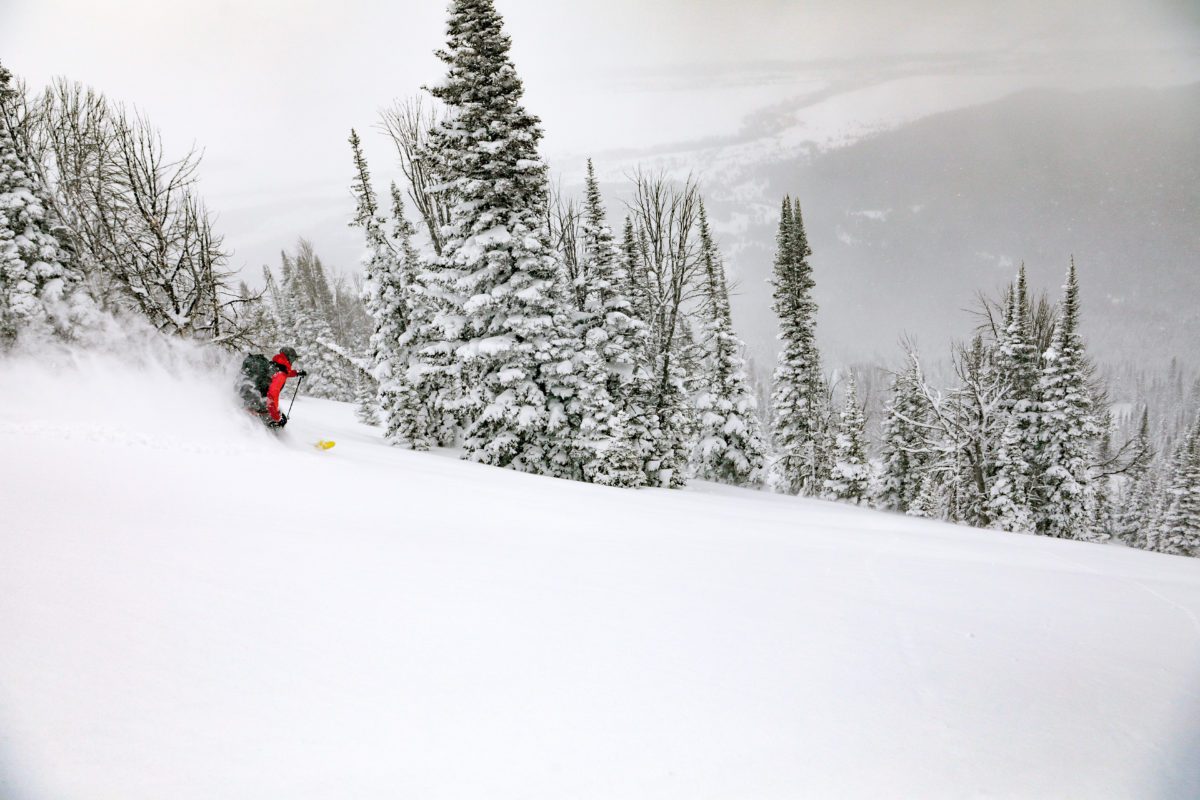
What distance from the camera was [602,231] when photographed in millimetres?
19531

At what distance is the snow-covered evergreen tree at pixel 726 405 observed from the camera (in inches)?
1081

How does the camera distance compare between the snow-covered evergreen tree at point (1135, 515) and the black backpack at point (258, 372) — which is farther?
the snow-covered evergreen tree at point (1135, 515)

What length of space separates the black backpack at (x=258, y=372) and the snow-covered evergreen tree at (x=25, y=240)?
395 inches

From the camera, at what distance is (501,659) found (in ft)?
11.1

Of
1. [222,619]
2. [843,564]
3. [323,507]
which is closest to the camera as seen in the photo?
[222,619]

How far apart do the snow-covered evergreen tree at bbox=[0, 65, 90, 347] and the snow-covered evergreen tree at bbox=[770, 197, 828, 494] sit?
105 feet

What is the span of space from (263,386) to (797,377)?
94.6 ft

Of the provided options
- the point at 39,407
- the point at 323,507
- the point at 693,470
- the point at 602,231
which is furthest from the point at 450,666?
the point at 693,470

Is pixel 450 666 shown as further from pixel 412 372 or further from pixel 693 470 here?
pixel 693 470

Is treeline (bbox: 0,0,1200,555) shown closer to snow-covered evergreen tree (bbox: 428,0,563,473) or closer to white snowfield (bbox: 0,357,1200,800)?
snow-covered evergreen tree (bbox: 428,0,563,473)

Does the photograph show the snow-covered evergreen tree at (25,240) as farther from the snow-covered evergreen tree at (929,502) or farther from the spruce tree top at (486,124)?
the snow-covered evergreen tree at (929,502)

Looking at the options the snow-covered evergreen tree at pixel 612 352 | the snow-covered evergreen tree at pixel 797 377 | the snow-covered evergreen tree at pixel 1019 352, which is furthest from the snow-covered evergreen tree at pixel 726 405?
the snow-covered evergreen tree at pixel 1019 352

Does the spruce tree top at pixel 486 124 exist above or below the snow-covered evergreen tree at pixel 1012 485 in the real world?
above

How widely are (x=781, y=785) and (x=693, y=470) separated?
27.8 meters
